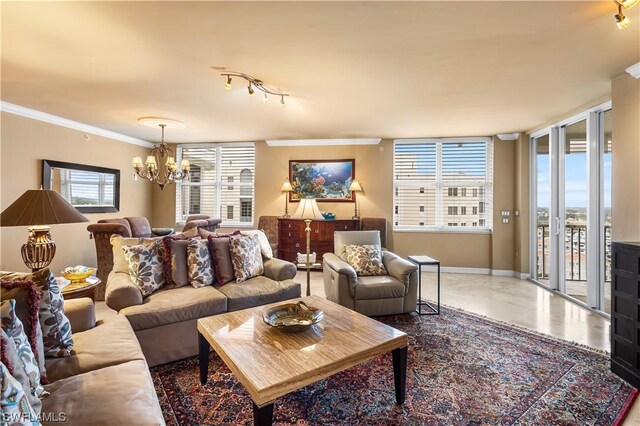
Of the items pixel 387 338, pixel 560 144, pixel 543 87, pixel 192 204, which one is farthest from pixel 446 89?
pixel 192 204

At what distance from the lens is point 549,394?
206 cm

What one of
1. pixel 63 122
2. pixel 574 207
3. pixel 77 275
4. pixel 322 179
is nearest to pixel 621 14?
pixel 574 207

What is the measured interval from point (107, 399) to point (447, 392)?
2008mm

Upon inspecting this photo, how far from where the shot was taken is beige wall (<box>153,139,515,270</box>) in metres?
5.44

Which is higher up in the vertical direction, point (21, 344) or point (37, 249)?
point (37, 249)

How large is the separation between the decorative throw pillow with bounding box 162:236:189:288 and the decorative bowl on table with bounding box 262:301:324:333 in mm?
1152

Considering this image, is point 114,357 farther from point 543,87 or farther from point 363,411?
point 543,87

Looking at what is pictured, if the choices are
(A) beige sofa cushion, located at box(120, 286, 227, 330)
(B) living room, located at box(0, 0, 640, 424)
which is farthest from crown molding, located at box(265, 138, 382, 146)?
(A) beige sofa cushion, located at box(120, 286, 227, 330)

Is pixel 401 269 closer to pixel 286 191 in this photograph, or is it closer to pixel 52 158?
pixel 286 191

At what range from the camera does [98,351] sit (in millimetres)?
1692

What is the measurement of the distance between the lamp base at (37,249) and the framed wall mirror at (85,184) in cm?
273

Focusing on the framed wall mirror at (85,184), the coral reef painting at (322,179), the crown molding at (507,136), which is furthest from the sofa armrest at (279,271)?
the crown molding at (507,136)

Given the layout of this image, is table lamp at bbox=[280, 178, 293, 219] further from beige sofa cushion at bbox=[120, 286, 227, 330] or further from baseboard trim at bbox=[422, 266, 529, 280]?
beige sofa cushion at bbox=[120, 286, 227, 330]

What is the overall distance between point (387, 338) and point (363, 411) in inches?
19.2
